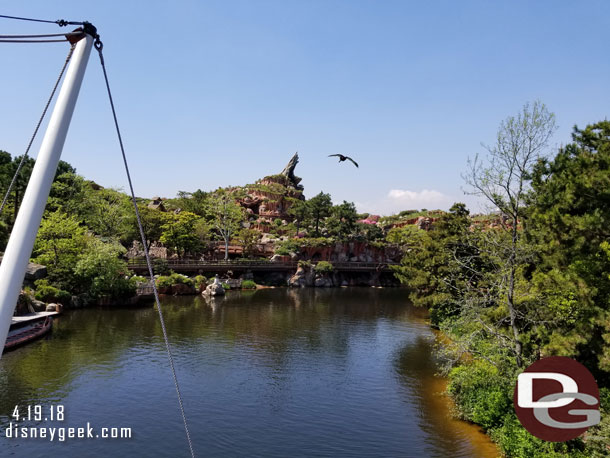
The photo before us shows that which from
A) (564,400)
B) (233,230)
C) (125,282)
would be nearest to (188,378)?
(564,400)

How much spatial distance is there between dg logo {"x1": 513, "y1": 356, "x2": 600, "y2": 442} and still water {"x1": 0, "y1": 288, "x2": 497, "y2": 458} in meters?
2.35

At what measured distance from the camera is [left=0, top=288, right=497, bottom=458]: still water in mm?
15984

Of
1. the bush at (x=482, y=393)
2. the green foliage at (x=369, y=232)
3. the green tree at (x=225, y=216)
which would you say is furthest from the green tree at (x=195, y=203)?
the bush at (x=482, y=393)

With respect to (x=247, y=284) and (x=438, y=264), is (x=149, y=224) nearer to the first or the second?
(x=247, y=284)

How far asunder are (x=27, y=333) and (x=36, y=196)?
30.0m

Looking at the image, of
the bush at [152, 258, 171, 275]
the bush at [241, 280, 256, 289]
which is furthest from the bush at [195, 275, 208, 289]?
the bush at [241, 280, 256, 289]

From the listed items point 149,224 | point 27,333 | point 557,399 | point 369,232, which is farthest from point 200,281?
point 557,399

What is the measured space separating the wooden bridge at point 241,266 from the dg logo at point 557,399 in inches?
1495

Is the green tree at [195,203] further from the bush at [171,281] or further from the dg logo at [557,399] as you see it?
the dg logo at [557,399]

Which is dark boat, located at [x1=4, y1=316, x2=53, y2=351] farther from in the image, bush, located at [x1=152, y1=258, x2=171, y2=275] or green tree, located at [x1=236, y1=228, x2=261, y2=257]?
green tree, located at [x1=236, y1=228, x2=261, y2=257]

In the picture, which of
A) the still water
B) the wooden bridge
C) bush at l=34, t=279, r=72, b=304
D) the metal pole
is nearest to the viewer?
the metal pole

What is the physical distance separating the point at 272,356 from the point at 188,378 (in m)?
6.48

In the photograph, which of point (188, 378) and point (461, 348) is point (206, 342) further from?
point (461, 348)

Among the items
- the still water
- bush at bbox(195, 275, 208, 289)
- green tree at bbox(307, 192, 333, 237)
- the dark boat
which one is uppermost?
green tree at bbox(307, 192, 333, 237)
